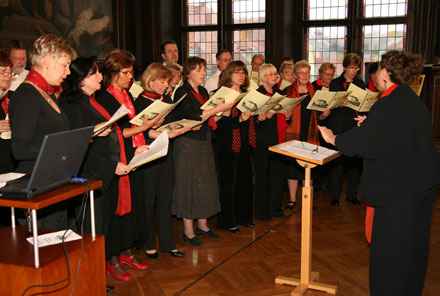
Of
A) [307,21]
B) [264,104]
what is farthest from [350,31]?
[264,104]

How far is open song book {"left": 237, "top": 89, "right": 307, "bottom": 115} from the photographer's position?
4250 mm

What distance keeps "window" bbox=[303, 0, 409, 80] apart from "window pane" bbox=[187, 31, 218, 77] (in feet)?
6.23

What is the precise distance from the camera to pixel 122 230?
12.2 feet

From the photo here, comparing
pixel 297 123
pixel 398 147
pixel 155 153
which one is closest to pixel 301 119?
pixel 297 123

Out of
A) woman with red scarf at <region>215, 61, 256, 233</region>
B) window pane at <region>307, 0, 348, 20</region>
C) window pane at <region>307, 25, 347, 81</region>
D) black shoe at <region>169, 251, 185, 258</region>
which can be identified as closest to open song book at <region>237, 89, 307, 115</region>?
woman with red scarf at <region>215, 61, 256, 233</region>

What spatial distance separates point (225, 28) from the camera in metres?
9.83

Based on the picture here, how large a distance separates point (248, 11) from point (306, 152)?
6.84 m

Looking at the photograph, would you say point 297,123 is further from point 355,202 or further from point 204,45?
point 204,45

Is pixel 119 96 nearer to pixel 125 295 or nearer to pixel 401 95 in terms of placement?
pixel 125 295

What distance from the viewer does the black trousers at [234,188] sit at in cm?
481

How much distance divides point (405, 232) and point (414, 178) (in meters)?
0.31

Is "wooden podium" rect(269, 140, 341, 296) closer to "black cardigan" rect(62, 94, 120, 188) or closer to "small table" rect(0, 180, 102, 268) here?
"black cardigan" rect(62, 94, 120, 188)

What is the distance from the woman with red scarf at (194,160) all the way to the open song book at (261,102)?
334 mm

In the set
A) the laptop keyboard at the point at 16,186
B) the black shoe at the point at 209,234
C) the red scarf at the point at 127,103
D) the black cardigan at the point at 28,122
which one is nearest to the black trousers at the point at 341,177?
the black shoe at the point at 209,234
